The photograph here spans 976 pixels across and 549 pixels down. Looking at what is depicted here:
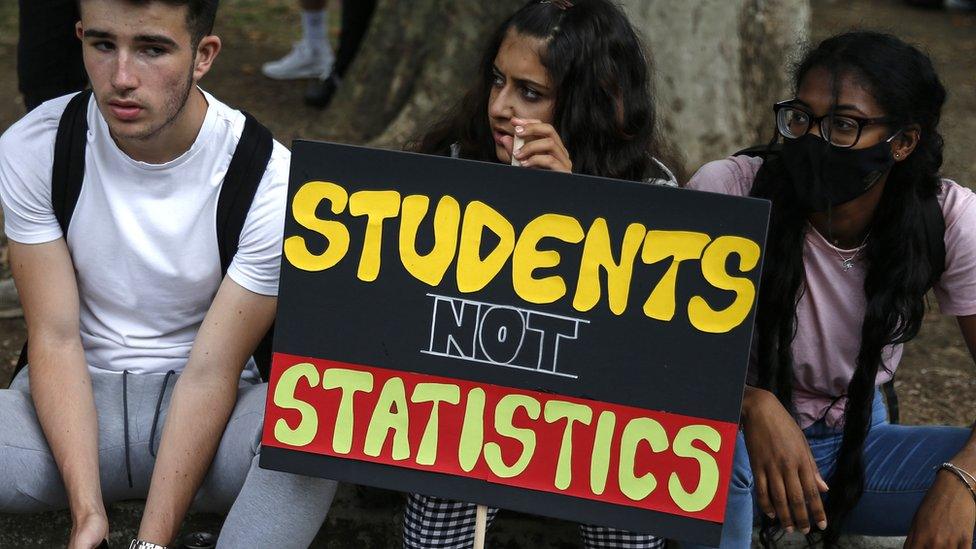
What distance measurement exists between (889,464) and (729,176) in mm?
812

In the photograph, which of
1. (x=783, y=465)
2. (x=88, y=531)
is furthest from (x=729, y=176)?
(x=88, y=531)

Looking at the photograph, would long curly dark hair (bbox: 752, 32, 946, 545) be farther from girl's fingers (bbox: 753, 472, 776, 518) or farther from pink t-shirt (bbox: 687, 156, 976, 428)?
girl's fingers (bbox: 753, 472, 776, 518)

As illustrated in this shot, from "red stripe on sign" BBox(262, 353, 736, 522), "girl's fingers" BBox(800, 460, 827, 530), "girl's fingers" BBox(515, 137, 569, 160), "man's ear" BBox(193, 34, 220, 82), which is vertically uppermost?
"man's ear" BBox(193, 34, 220, 82)

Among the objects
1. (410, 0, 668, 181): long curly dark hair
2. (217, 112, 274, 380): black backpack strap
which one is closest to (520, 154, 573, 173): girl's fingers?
(410, 0, 668, 181): long curly dark hair

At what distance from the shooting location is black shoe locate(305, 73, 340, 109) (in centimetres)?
627

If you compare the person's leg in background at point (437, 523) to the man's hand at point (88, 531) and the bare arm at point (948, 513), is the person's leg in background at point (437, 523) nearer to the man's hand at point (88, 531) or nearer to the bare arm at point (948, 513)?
the man's hand at point (88, 531)

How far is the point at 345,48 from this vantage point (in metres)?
6.42

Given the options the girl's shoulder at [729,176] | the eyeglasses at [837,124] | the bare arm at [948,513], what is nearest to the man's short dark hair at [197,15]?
the girl's shoulder at [729,176]

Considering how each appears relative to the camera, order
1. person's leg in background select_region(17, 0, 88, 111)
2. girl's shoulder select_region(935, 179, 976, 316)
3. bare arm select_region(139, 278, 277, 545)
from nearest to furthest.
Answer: bare arm select_region(139, 278, 277, 545) < girl's shoulder select_region(935, 179, 976, 316) < person's leg in background select_region(17, 0, 88, 111)

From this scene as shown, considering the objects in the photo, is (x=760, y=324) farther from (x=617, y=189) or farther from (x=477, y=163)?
(x=477, y=163)

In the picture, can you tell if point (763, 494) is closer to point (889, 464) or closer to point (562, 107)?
point (889, 464)

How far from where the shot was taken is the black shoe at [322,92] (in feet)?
20.6

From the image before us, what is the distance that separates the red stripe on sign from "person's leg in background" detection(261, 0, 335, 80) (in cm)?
460

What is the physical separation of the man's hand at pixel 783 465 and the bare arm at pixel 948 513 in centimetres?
22
